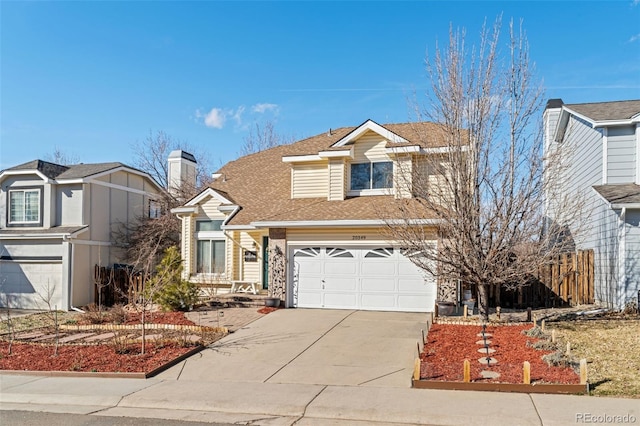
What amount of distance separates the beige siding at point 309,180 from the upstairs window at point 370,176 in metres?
1.14

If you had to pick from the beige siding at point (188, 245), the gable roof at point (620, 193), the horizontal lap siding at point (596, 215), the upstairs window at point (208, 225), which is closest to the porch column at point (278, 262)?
the upstairs window at point (208, 225)

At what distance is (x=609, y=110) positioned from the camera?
56.3ft

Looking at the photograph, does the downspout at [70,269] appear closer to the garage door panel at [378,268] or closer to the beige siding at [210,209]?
the beige siding at [210,209]

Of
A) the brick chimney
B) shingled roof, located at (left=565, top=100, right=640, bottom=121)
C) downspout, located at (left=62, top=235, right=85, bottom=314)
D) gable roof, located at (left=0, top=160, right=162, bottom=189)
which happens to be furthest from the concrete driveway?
the brick chimney

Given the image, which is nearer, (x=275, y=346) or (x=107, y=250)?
(x=275, y=346)

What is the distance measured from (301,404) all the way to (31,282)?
1790 centimetres

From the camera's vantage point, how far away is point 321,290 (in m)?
17.1

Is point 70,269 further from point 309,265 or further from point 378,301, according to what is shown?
point 378,301

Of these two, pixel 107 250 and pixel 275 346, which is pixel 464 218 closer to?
pixel 275 346

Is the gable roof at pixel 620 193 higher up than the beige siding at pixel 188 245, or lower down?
higher up

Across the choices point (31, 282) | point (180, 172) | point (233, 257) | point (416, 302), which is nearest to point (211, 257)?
point (233, 257)

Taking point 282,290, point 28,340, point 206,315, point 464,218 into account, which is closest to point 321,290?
point 282,290

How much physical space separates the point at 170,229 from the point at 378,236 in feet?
38.3

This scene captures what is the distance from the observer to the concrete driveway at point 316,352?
32.2 ft
